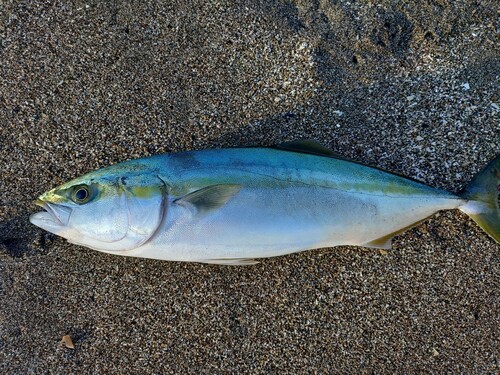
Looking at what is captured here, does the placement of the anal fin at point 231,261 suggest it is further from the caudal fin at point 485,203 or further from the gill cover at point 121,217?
the caudal fin at point 485,203

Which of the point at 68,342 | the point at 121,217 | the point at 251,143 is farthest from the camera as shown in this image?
the point at 251,143

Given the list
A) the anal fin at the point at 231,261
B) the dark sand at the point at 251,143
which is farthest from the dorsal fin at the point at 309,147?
the anal fin at the point at 231,261

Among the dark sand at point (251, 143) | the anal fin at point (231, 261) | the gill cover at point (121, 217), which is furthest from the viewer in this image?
the dark sand at point (251, 143)

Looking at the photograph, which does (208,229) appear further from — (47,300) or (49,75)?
(49,75)

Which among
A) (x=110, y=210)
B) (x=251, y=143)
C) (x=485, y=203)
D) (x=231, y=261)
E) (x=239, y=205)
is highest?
(x=251, y=143)

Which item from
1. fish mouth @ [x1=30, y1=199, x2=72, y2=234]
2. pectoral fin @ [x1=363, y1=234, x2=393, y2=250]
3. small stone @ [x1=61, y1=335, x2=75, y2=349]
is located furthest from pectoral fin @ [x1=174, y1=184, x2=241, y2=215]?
small stone @ [x1=61, y1=335, x2=75, y2=349]

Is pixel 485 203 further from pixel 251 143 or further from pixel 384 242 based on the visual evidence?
pixel 251 143

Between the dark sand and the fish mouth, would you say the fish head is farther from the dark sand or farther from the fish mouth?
the dark sand

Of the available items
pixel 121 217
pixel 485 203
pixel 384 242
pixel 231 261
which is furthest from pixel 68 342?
pixel 485 203
